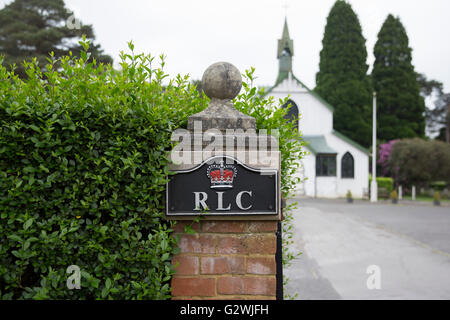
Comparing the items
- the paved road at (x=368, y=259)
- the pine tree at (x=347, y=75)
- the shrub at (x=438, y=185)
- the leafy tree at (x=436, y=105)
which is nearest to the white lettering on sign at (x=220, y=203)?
the paved road at (x=368, y=259)

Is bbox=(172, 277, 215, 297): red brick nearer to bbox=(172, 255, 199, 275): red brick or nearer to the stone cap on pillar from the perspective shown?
bbox=(172, 255, 199, 275): red brick

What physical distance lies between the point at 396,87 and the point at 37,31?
2908cm

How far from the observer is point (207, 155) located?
223 cm

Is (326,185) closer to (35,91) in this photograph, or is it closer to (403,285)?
(403,285)

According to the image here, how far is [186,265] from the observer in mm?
2223

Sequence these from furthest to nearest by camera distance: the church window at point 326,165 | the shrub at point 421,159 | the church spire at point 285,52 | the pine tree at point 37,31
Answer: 1. the church spire at point 285,52
2. the church window at point 326,165
3. the shrub at point 421,159
4. the pine tree at point 37,31

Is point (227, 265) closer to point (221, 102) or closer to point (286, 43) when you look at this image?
point (221, 102)

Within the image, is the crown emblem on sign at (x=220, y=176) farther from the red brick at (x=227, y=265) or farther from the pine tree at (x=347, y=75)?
the pine tree at (x=347, y=75)

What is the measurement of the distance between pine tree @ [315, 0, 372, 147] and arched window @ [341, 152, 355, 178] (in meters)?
6.51

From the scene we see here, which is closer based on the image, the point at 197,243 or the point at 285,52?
the point at 197,243

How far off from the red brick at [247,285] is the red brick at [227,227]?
294 mm

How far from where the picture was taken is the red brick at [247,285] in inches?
87.0

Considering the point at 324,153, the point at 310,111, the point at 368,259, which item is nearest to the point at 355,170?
the point at 324,153

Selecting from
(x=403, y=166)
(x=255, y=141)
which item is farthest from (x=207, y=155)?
(x=403, y=166)
